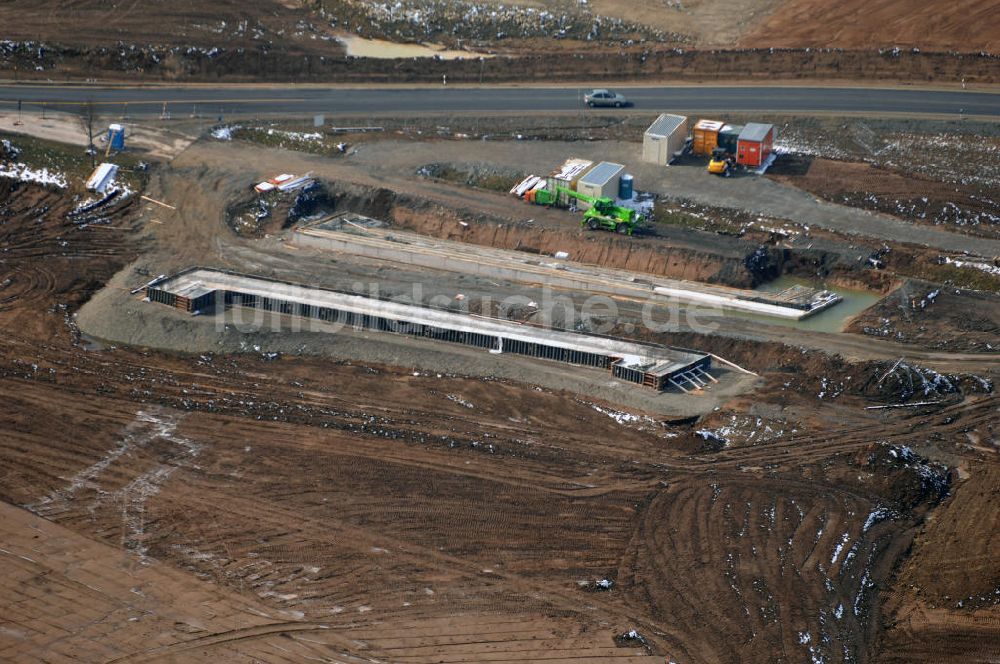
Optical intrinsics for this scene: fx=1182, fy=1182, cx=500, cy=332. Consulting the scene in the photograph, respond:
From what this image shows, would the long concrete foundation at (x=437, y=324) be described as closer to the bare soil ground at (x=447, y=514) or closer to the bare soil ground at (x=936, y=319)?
the bare soil ground at (x=447, y=514)

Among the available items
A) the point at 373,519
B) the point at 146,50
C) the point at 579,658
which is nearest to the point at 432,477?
the point at 373,519

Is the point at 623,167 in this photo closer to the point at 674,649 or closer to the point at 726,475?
the point at 726,475

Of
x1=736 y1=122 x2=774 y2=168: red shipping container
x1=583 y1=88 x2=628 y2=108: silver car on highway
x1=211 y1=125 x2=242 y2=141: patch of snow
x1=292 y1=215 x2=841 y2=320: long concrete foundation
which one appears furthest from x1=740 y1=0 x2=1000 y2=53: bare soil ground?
x1=211 y1=125 x2=242 y2=141: patch of snow

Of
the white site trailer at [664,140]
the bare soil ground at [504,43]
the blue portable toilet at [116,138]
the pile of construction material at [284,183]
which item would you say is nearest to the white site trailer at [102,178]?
the blue portable toilet at [116,138]

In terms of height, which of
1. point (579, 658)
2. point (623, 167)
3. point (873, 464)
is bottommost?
point (579, 658)

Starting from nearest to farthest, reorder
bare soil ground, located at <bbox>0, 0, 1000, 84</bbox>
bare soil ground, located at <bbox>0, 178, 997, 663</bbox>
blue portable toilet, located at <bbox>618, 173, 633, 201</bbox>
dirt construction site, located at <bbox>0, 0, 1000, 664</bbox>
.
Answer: bare soil ground, located at <bbox>0, 178, 997, 663</bbox> → dirt construction site, located at <bbox>0, 0, 1000, 664</bbox> → blue portable toilet, located at <bbox>618, 173, 633, 201</bbox> → bare soil ground, located at <bbox>0, 0, 1000, 84</bbox>


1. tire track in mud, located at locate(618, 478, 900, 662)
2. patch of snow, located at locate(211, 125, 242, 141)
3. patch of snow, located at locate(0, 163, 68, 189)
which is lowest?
tire track in mud, located at locate(618, 478, 900, 662)

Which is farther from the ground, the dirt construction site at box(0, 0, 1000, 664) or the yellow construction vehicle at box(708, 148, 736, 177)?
the yellow construction vehicle at box(708, 148, 736, 177)

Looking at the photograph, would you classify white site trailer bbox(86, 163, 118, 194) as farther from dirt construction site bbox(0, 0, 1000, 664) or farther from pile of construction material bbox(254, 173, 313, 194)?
pile of construction material bbox(254, 173, 313, 194)
